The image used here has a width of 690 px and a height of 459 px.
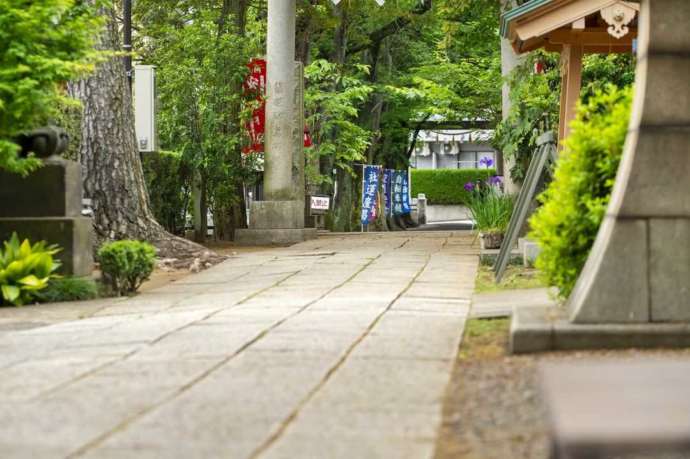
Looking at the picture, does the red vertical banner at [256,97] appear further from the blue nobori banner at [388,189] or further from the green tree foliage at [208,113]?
the blue nobori banner at [388,189]

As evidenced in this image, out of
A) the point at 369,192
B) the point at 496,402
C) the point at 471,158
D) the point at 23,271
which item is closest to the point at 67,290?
the point at 23,271

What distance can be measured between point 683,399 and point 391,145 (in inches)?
1577

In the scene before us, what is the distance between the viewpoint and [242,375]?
7.01m

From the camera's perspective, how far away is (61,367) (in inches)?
302

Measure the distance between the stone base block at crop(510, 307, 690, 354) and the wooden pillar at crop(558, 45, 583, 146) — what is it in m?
6.97

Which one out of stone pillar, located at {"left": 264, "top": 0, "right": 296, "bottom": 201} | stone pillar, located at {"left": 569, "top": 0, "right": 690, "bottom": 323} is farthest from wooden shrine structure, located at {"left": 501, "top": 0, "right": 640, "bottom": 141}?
stone pillar, located at {"left": 264, "top": 0, "right": 296, "bottom": 201}

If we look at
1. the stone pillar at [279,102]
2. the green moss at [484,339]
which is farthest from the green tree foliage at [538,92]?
the green moss at [484,339]

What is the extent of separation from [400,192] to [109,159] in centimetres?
2664

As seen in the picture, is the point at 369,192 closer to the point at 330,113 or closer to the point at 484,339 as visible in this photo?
the point at 330,113

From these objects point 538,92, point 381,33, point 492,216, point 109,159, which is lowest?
point 492,216

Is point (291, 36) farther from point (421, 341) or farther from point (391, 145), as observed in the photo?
point (391, 145)

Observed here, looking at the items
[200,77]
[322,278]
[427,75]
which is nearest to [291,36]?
[200,77]

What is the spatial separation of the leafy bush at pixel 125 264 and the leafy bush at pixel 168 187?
9.02 metres

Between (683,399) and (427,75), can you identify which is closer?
(683,399)
